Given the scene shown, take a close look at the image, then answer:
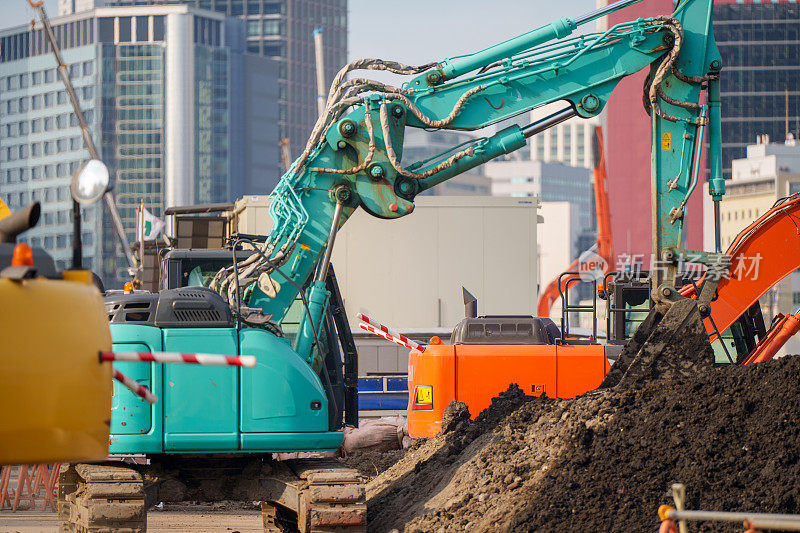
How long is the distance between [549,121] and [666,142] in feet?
4.09

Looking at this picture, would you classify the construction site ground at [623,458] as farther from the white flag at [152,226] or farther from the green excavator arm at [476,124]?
the white flag at [152,226]

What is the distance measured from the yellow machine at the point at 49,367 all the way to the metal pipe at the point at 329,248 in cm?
477

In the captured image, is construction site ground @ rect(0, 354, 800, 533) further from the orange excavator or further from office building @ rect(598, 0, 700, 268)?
office building @ rect(598, 0, 700, 268)

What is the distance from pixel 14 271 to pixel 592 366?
332 inches

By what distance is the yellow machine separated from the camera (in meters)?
6.07

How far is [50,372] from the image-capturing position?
20.3 ft

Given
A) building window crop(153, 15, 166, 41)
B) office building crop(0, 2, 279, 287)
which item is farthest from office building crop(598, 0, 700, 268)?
building window crop(153, 15, 166, 41)

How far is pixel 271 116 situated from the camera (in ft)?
536

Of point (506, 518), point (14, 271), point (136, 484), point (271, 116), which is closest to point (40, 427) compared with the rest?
point (14, 271)

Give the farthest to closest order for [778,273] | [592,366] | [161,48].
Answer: [161,48], [778,273], [592,366]

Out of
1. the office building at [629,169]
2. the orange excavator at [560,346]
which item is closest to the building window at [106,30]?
the office building at [629,169]

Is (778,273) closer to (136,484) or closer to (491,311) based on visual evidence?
(136,484)

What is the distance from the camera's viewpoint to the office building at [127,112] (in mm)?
136125

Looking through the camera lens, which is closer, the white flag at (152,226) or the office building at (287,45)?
the white flag at (152,226)
